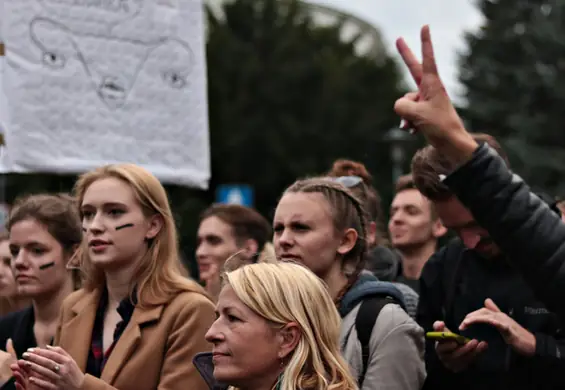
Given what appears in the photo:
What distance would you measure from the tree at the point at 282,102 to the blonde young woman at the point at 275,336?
→ 102 ft

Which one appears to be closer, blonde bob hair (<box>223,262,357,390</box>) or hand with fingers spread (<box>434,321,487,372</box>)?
blonde bob hair (<box>223,262,357,390</box>)

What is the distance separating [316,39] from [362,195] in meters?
34.6

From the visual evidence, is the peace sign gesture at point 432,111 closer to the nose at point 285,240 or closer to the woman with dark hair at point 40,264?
the nose at point 285,240

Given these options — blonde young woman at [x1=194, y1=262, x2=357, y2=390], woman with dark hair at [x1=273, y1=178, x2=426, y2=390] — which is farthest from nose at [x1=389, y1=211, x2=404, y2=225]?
blonde young woman at [x1=194, y1=262, x2=357, y2=390]

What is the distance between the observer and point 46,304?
536cm

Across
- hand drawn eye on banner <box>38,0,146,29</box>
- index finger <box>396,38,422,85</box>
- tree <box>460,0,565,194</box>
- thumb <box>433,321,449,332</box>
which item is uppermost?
tree <box>460,0,565,194</box>

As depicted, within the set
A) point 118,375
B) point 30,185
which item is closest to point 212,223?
point 118,375

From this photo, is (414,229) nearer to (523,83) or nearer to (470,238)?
(470,238)

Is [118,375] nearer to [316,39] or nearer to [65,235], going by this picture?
[65,235]

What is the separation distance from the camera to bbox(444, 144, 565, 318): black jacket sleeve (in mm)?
2318

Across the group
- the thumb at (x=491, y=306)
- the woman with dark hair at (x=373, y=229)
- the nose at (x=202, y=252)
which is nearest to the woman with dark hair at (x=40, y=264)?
the nose at (x=202, y=252)

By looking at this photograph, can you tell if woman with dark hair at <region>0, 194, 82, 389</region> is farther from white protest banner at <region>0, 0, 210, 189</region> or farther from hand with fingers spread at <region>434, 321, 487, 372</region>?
hand with fingers spread at <region>434, 321, 487, 372</region>

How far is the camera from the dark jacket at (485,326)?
393 centimetres

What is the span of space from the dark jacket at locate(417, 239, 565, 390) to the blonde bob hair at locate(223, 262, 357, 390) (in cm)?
69
